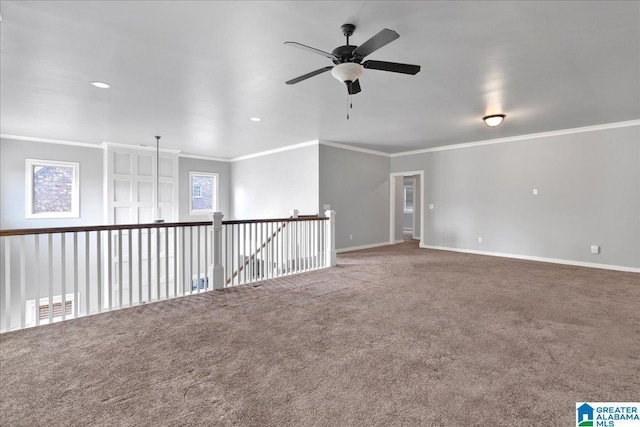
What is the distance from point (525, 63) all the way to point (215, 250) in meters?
4.05

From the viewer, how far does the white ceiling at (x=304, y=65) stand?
88.4 inches

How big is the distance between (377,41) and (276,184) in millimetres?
5751

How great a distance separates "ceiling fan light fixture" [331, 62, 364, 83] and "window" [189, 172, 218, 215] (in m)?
7.00

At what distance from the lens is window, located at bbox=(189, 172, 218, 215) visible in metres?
8.55

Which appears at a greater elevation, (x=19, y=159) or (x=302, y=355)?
(x=19, y=159)

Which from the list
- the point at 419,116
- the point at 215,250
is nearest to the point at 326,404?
the point at 215,250

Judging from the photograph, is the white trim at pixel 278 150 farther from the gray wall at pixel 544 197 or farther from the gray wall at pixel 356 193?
the gray wall at pixel 544 197

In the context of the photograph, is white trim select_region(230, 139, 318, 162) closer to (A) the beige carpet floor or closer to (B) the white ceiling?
(B) the white ceiling

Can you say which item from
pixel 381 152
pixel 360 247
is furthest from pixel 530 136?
pixel 360 247

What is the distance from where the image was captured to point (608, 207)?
5.15 m

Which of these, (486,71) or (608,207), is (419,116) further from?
(608,207)

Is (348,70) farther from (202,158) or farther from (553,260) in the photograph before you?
(202,158)

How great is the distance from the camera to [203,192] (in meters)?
8.86

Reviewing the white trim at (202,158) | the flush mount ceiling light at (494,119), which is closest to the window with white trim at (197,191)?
the white trim at (202,158)
